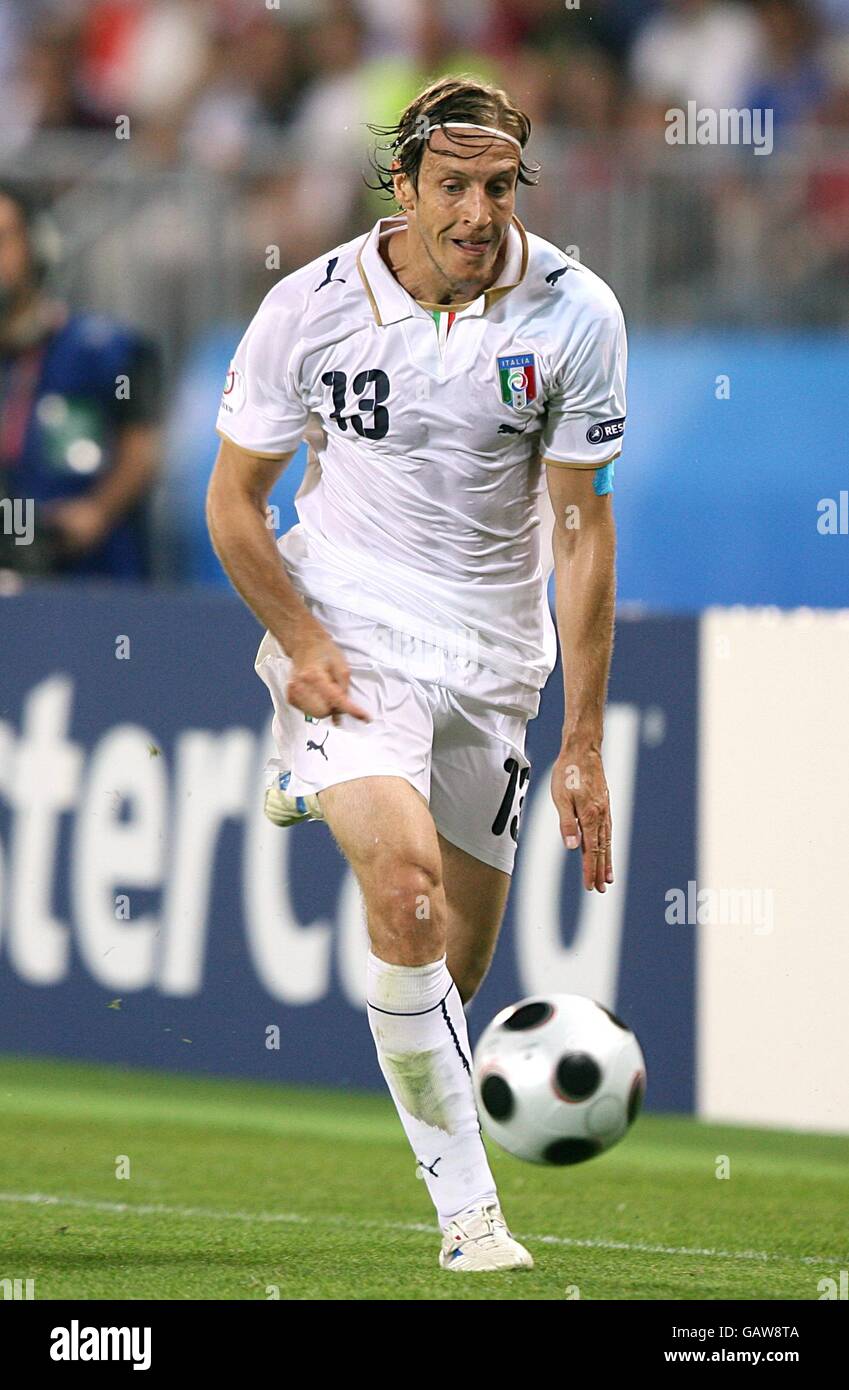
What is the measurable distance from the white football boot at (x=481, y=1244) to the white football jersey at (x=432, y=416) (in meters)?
1.22

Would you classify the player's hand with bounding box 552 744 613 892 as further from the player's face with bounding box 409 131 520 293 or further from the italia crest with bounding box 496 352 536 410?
the player's face with bounding box 409 131 520 293

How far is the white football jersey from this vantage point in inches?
221

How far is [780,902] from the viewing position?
26.8 feet

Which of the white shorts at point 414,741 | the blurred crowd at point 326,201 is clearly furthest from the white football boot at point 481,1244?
the blurred crowd at point 326,201

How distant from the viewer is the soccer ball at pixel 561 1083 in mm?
5578

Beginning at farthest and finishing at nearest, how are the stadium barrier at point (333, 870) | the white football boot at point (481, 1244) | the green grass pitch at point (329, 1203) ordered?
the stadium barrier at point (333, 870) → the green grass pitch at point (329, 1203) → the white football boot at point (481, 1244)

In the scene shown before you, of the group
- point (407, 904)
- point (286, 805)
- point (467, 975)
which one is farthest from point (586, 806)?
point (286, 805)

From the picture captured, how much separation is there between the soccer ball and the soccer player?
0.13 m

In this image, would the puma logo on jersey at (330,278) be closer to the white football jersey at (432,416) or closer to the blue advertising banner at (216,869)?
the white football jersey at (432,416)

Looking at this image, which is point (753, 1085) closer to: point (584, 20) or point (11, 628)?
point (11, 628)

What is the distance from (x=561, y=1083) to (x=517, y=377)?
1.56m

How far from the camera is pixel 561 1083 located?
18.3ft

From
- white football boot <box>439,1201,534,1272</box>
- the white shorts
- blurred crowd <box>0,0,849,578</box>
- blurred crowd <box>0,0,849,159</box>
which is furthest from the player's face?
blurred crowd <box>0,0,849,159</box>

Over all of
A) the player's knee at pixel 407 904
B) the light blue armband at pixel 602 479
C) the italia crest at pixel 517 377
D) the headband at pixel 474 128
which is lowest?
the player's knee at pixel 407 904
